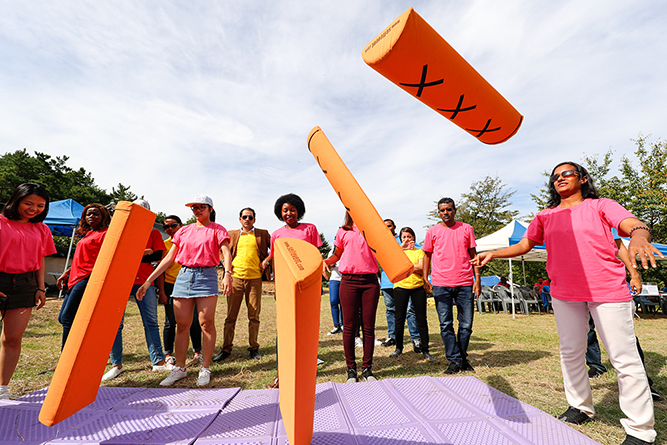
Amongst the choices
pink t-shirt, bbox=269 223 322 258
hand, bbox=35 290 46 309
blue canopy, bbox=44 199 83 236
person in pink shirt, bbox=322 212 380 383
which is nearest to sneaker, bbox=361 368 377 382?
person in pink shirt, bbox=322 212 380 383

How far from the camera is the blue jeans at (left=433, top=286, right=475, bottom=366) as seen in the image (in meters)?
4.00

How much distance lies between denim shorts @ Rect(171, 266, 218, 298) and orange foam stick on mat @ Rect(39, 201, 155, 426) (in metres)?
0.89

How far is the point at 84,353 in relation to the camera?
7.25ft

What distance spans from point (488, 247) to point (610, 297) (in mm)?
9545

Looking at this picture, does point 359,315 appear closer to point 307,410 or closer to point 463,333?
point 463,333

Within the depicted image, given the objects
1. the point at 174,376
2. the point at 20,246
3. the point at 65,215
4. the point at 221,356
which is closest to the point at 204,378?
the point at 174,376

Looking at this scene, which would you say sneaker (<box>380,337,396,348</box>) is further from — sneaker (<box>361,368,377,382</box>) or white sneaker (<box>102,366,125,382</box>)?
white sneaker (<box>102,366,125,382</box>)

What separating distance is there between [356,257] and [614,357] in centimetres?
235

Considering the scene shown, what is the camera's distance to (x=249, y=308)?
15.6 feet

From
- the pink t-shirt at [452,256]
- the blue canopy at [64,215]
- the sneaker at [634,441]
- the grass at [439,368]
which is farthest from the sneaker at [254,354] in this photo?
the blue canopy at [64,215]

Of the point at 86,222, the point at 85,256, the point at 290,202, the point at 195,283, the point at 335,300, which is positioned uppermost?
the point at 290,202

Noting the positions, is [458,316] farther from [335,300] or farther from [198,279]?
[198,279]

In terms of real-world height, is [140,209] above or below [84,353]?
above

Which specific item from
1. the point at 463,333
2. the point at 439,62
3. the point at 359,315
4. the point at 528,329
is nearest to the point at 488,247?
the point at 528,329
